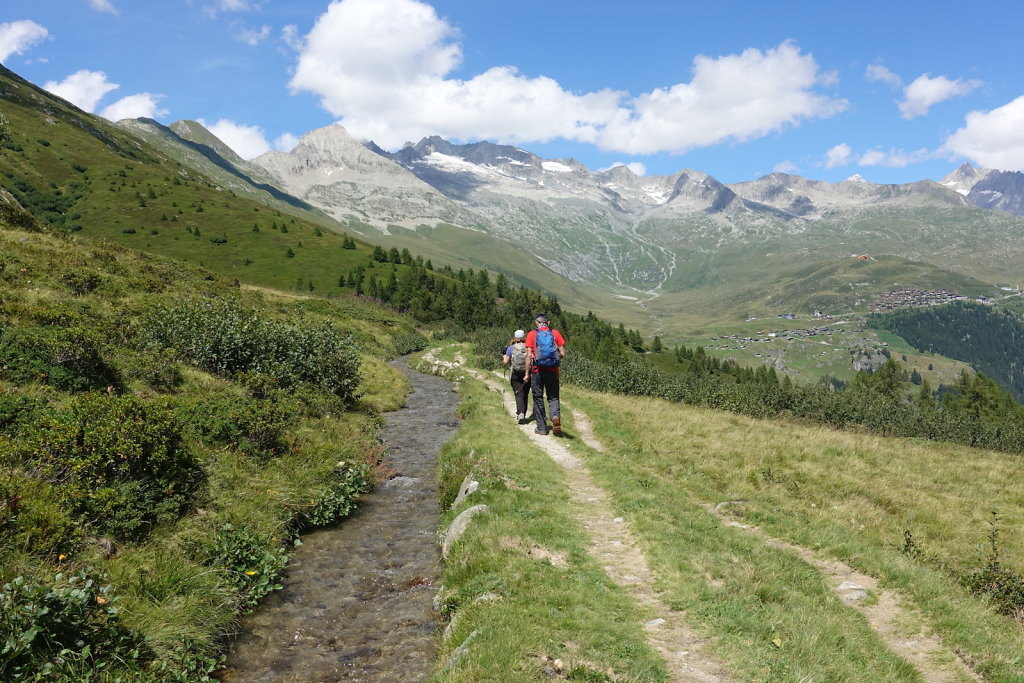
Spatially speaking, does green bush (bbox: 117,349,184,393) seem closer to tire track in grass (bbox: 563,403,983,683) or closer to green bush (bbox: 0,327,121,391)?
green bush (bbox: 0,327,121,391)

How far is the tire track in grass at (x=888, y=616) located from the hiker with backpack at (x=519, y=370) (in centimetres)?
1093

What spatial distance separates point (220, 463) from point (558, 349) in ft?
38.9

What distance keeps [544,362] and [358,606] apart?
11.6m

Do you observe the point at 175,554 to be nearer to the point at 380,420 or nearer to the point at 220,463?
the point at 220,463

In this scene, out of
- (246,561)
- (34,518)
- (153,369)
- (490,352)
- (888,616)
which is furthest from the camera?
(490,352)

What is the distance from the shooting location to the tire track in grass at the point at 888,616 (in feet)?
26.7

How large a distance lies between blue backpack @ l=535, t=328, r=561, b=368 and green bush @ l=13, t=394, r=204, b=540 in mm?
11768

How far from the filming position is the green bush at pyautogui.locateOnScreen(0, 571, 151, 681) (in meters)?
5.81

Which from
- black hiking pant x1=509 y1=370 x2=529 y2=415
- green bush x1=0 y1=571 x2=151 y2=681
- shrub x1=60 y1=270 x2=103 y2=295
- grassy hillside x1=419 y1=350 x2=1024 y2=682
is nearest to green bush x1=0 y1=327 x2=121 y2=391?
green bush x1=0 y1=571 x2=151 y2=681

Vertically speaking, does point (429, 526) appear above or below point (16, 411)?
below

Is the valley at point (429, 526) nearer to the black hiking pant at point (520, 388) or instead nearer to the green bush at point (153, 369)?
the green bush at point (153, 369)

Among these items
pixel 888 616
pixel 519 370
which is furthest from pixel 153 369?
pixel 888 616

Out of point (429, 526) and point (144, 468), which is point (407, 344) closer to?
point (429, 526)

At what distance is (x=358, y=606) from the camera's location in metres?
10.1
